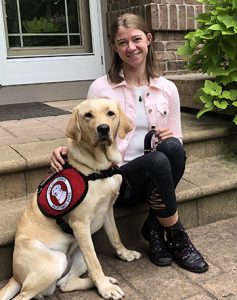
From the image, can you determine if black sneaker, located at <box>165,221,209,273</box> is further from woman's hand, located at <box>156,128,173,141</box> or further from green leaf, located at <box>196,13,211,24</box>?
green leaf, located at <box>196,13,211,24</box>

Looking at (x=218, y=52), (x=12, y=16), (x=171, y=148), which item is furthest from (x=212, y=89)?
(x=12, y=16)

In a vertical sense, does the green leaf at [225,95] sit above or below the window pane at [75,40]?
below

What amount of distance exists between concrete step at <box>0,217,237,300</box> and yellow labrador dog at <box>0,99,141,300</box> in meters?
0.09

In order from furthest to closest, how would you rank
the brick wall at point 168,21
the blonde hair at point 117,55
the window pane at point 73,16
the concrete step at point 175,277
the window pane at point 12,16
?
the window pane at point 73,16, the window pane at point 12,16, the brick wall at point 168,21, the blonde hair at point 117,55, the concrete step at point 175,277

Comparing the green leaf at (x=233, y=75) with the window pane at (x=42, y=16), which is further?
the window pane at (x=42, y=16)

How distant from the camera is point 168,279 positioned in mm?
2312

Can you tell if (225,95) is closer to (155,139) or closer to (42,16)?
(155,139)

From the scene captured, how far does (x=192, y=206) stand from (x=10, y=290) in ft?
4.43

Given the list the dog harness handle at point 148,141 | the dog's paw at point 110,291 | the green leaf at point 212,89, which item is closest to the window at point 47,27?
the green leaf at point 212,89

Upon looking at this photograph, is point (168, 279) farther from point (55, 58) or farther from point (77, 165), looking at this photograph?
point (55, 58)

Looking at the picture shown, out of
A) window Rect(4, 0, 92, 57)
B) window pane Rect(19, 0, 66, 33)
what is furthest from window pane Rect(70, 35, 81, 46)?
window pane Rect(19, 0, 66, 33)

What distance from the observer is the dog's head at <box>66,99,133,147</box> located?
2092 mm

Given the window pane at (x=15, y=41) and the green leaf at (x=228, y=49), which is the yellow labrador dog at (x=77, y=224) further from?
the window pane at (x=15, y=41)

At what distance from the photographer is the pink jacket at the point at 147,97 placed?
2562mm
